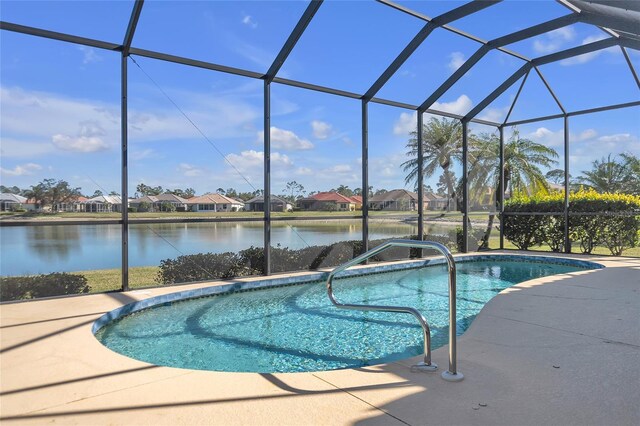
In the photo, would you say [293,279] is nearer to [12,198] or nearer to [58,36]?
[12,198]

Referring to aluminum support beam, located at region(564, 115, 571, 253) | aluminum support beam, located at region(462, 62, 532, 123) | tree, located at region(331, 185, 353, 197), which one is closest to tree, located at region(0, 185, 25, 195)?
tree, located at region(331, 185, 353, 197)

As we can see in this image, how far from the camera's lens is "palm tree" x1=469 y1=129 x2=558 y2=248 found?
13.2m

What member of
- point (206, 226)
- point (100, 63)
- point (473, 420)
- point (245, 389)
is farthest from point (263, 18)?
point (473, 420)

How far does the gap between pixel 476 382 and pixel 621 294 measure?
13.7 feet

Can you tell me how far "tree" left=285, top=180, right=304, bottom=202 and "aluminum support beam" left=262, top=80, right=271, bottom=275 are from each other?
A: 892 millimetres

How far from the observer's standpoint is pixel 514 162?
46.4 ft

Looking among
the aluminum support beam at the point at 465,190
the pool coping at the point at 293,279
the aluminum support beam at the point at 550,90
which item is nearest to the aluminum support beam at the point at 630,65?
the aluminum support beam at the point at 550,90

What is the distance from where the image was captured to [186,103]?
675cm

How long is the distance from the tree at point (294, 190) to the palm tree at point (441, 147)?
414cm

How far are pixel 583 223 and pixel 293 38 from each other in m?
9.04

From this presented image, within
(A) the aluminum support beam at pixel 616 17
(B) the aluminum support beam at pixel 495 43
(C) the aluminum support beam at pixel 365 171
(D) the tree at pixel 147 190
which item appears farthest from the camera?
(C) the aluminum support beam at pixel 365 171

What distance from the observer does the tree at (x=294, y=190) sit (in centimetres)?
813

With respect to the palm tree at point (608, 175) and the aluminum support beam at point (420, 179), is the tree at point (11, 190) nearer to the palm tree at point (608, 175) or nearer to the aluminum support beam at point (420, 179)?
the aluminum support beam at point (420, 179)

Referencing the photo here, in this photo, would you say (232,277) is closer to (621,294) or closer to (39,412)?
(39,412)
